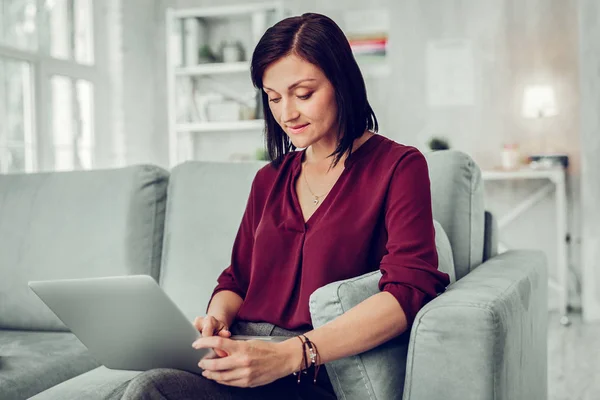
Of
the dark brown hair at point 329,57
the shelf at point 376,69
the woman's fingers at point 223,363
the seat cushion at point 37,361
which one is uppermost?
the shelf at point 376,69

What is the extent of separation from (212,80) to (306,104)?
3884mm

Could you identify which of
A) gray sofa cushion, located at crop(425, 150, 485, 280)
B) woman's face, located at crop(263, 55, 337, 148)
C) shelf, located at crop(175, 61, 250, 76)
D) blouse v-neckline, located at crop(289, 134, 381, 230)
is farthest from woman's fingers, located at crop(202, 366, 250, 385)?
shelf, located at crop(175, 61, 250, 76)

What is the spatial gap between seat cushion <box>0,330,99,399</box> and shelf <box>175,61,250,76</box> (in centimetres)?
310

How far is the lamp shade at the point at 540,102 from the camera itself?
4.36 meters

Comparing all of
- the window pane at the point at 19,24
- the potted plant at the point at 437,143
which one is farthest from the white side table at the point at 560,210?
the window pane at the point at 19,24

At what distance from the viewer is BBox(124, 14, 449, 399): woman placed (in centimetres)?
113

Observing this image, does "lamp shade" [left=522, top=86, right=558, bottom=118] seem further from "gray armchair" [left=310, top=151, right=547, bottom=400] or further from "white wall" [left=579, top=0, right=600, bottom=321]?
"gray armchair" [left=310, top=151, right=547, bottom=400]

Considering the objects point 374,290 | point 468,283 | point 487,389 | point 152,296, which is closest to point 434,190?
point 468,283

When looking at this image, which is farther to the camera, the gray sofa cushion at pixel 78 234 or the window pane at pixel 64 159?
the window pane at pixel 64 159

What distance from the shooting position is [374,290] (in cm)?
121

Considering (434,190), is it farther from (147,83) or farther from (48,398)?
(147,83)

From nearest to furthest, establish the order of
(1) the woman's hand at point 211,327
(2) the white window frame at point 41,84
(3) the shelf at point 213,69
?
(1) the woman's hand at point 211,327 < (2) the white window frame at point 41,84 < (3) the shelf at point 213,69

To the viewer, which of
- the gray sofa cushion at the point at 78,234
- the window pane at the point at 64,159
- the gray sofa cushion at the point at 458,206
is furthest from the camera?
the window pane at the point at 64,159

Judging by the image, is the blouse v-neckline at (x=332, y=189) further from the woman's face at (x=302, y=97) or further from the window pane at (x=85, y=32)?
the window pane at (x=85, y=32)
